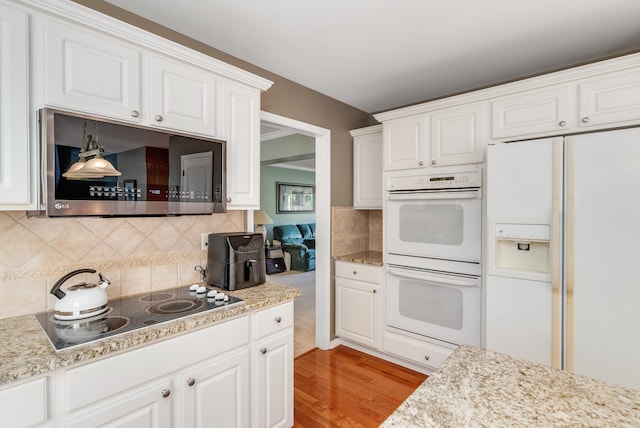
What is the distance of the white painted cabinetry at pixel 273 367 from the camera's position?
170cm

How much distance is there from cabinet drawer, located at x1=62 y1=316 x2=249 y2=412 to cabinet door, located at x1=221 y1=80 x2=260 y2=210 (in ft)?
2.52

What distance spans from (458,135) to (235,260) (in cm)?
188

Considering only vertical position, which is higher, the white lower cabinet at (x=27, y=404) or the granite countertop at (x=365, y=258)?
the granite countertop at (x=365, y=258)

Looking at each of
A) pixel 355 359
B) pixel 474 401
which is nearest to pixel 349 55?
pixel 474 401

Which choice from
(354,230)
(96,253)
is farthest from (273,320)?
(354,230)

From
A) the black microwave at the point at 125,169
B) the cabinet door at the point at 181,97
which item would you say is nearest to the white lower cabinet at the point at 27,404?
the black microwave at the point at 125,169

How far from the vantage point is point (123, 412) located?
1218 mm

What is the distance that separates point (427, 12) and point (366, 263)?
1.97m

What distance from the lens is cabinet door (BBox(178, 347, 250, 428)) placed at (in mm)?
1413

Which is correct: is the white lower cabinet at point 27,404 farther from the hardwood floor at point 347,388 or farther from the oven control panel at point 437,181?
the oven control panel at point 437,181

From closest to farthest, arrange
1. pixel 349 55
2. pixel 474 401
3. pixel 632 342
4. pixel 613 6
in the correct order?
pixel 474 401, pixel 632 342, pixel 613 6, pixel 349 55

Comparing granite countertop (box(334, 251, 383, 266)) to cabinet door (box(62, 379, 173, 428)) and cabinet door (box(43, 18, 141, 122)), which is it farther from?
cabinet door (box(43, 18, 141, 122))

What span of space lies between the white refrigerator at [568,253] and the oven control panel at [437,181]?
277 mm

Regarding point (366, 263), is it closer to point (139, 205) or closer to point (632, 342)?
point (632, 342)
